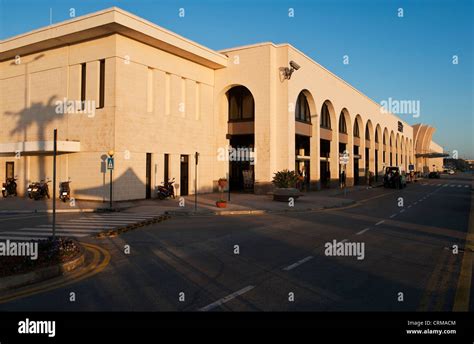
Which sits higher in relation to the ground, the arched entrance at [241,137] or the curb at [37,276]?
the arched entrance at [241,137]

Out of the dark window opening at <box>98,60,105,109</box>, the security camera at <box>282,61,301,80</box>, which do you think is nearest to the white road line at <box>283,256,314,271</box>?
the dark window opening at <box>98,60,105,109</box>

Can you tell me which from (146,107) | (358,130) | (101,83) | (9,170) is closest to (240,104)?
(146,107)

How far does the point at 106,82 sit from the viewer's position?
22.2 m

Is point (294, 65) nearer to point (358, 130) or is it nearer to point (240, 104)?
point (240, 104)

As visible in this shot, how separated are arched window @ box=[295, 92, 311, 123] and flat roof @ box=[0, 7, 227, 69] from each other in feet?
33.0

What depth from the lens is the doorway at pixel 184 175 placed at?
27547 mm

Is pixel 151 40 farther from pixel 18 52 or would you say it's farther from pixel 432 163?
pixel 432 163

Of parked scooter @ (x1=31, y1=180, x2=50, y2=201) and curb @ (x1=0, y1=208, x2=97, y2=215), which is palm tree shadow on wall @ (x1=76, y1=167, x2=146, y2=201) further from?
curb @ (x1=0, y1=208, x2=97, y2=215)

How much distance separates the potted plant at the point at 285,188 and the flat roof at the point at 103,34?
1080 cm

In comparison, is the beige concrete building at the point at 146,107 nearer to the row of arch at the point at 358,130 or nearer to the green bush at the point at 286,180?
the row of arch at the point at 358,130

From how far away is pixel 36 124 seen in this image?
2605 cm

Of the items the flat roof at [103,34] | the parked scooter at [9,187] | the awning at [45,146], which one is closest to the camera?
the flat roof at [103,34]

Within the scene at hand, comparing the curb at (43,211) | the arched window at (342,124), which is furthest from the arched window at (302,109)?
the curb at (43,211)
